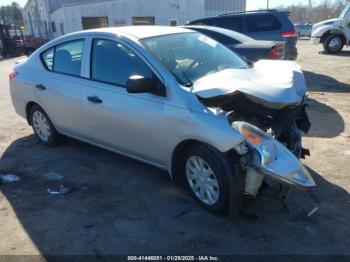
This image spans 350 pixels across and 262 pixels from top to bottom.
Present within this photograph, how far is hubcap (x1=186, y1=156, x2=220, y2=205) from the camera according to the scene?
3554mm

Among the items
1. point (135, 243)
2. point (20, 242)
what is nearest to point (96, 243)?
point (135, 243)

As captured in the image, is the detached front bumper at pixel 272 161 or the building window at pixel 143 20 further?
the building window at pixel 143 20

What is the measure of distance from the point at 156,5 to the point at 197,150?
95.8 feet

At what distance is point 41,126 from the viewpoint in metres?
5.73

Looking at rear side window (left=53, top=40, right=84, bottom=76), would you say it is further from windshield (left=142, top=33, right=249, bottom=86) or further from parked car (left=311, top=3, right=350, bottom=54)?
parked car (left=311, top=3, right=350, bottom=54)

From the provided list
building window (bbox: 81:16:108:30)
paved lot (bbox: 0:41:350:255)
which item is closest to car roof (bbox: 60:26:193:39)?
paved lot (bbox: 0:41:350:255)

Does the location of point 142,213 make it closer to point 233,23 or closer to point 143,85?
point 143,85

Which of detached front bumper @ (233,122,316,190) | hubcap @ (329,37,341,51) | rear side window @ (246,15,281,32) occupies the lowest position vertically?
hubcap @ (329,37,341,51)

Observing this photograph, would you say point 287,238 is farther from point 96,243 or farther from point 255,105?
point 96,243

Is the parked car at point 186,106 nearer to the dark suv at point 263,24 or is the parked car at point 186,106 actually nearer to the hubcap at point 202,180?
the hubcap at point 202,180

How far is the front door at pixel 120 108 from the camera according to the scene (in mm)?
3898

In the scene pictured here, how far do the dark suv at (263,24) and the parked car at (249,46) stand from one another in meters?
2.40

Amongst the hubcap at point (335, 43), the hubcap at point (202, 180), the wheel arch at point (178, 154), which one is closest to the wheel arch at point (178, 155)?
the wheel arch at point (178, 154)

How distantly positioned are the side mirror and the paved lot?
116 cm
